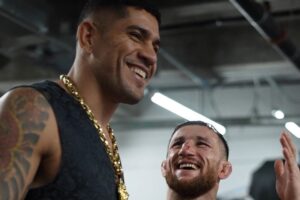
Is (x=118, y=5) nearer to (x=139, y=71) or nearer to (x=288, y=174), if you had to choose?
(x=139, y=71)

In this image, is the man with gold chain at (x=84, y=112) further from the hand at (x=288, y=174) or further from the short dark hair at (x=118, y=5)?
the hand at (x=288, y=174)

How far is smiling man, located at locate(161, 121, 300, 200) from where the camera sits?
2.83m

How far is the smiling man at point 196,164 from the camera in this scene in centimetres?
283

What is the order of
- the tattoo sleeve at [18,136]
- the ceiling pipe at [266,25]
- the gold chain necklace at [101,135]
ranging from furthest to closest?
the ceiling pipe at [266,25], the gold chain necklace at [101,135], the tattoo sleeve at [18,136]

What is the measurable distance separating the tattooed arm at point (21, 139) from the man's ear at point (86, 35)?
0.29 metres

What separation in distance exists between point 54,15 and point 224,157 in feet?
9.20

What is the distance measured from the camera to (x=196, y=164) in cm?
288

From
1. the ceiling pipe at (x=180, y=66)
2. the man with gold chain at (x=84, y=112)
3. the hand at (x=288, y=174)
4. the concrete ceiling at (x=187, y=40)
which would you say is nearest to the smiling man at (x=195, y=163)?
the hand at (x=288, y=174)

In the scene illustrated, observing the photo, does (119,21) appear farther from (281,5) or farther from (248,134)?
(248,134)

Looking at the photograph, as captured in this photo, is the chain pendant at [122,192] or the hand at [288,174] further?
the hand at [288,174]

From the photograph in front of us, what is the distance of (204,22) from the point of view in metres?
5.60

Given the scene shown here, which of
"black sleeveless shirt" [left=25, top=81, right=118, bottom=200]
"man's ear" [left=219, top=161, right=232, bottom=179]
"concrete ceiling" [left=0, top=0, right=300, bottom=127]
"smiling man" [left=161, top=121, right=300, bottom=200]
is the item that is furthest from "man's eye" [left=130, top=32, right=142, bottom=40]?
"concrete ceiling" [left=0, top=0, right=300, bottom=127]

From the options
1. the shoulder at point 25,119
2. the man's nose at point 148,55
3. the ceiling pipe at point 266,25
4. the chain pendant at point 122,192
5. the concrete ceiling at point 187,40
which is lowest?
the chain pendant at point 122,192

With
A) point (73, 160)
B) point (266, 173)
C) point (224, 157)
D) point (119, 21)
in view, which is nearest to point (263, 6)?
point (266, 173)
